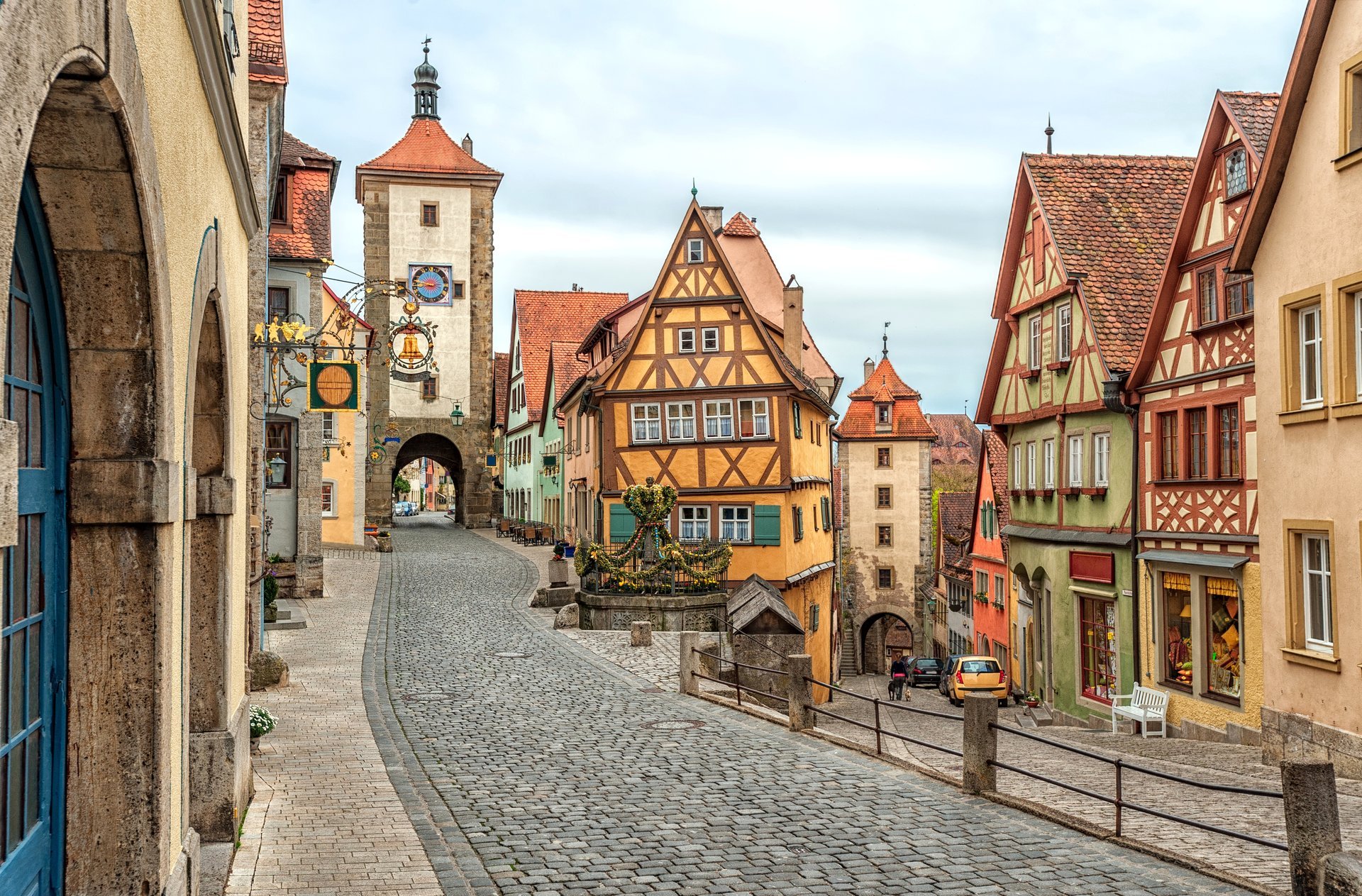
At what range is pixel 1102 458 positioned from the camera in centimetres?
2106

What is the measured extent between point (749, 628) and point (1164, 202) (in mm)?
10630

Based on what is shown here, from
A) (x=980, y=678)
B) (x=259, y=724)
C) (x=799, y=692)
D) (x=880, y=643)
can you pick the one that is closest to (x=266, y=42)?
(x=259, y=724)

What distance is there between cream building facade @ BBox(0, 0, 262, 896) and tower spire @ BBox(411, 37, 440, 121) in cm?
5680

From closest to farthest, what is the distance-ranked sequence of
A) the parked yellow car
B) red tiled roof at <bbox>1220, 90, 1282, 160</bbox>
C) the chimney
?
red tiled roof at <bbox>1220, 90, 1282, 160</bbox>, the parked yellow car, the chimney

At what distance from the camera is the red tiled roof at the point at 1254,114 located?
664 inches

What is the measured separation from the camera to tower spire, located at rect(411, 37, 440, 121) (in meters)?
60.4

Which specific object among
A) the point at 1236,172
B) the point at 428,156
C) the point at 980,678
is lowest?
the point at 980,678

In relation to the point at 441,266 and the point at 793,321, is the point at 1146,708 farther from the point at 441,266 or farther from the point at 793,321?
the point at 441,266

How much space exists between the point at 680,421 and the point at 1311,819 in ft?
74.6

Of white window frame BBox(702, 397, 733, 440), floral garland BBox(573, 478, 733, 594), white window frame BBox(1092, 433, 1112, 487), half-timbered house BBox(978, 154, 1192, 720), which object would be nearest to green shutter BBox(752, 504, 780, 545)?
white window frame BBox(702, 397, 733, 440)

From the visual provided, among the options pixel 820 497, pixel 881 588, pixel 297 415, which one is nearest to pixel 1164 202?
pixel 820 497

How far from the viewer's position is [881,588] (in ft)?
176

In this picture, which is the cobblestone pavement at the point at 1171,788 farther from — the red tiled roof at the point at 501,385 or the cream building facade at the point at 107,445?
the red tiled roof at the point at 501,385

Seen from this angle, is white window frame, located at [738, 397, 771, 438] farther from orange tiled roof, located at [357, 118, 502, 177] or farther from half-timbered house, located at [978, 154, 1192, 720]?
orange tiled roof, located at [357, 118, 502, 177]
